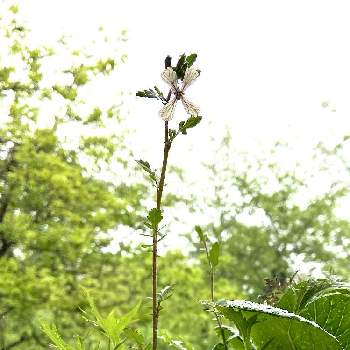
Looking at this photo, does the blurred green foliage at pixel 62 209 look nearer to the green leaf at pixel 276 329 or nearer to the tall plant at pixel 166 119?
the green leaf at pixel 276 329

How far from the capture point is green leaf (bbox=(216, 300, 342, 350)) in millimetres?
1235

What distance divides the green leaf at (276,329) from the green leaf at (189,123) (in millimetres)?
408

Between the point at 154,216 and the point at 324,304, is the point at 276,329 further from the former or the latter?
the point at 154,216

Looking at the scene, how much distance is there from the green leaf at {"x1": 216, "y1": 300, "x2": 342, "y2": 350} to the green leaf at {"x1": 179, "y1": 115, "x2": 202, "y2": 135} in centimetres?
41

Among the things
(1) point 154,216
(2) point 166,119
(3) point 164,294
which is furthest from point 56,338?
(2) point 166,119

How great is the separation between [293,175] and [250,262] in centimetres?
394

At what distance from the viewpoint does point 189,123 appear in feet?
4.03

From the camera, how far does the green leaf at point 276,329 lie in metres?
1.24

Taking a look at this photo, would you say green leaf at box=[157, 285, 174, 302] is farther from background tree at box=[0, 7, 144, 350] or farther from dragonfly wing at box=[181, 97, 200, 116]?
background tree at box=[0, 7, 144, 350]

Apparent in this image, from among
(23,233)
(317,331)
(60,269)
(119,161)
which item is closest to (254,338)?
(317,331)

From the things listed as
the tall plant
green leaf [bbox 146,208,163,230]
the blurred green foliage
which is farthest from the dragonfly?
the blurred green foliage

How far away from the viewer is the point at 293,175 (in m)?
21.6

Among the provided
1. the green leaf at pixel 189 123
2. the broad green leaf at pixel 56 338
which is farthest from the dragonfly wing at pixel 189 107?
the broad green leaf at pixel 56 338

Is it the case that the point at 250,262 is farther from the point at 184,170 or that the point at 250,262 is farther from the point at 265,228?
the point at 184,170
